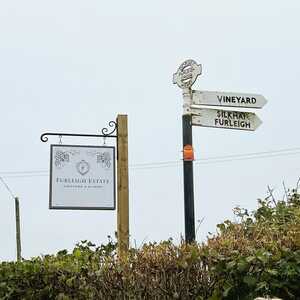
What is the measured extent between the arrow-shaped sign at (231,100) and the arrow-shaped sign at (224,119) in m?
0.09

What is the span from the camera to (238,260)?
4023 millimetres

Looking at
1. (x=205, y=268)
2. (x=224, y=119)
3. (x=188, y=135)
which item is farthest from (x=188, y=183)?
(x=205, y=268)

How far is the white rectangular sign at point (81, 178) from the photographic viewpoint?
7.41 metres

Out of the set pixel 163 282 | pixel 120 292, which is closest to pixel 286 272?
pixel 163 282

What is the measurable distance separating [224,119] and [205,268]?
9.58 feet

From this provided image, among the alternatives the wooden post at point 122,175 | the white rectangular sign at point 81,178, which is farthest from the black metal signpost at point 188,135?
the white rectangular sign at point 81,178

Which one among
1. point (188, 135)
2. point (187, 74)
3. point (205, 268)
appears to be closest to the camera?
point (205, 268)

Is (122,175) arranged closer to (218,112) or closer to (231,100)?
(218,112)

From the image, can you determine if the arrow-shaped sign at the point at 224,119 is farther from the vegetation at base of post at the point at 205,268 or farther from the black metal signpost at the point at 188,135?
the vegetation at base of post at the point at 205,268

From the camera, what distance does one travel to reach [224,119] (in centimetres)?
708

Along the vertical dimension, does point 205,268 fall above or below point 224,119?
below

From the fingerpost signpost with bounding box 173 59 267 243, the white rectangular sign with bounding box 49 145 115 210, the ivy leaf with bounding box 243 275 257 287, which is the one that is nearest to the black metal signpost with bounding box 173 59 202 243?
the fingerpost signpost with bounding box 173 59 267 243

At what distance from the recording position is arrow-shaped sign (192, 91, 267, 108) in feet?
23.3

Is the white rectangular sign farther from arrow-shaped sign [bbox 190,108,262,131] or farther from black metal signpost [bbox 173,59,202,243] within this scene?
arrow-shaped sign [bbox 190,108,262,131]
